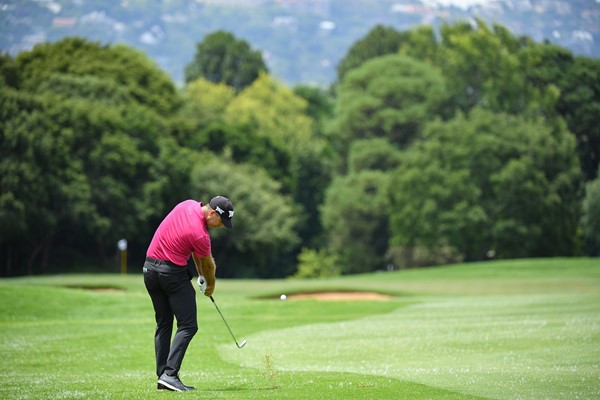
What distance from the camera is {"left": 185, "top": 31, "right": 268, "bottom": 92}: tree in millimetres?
159125

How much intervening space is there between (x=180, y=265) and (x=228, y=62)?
14519 centimetres

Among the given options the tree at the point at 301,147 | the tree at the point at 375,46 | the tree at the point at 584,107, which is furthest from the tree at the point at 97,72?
the tree at the point at 375,46

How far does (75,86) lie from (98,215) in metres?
15.7

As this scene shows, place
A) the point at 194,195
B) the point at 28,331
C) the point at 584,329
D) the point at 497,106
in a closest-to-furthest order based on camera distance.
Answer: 1. the point at 584,329
2. the point at 28,331
3. the point at 194,195
4. the point at 497,106

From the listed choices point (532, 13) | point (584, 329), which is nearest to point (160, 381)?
point (584, 329)

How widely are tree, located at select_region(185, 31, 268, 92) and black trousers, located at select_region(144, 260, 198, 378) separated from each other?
470 ft

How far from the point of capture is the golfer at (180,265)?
52.4 feet

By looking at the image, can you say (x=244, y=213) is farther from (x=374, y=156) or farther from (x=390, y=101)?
(x=390, y=101)

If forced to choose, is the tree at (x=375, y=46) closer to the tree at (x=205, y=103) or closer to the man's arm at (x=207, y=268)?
the tree at (x=205, y=103)

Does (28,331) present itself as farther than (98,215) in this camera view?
No

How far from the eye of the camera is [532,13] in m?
130

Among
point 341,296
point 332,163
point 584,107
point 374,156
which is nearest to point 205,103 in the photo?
point 332,163

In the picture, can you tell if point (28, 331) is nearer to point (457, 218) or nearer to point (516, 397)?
point (516, 397)

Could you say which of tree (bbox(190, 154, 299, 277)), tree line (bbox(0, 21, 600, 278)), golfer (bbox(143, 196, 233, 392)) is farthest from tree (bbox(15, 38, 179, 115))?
golfer (bbox(143, 196, 233, 392))
